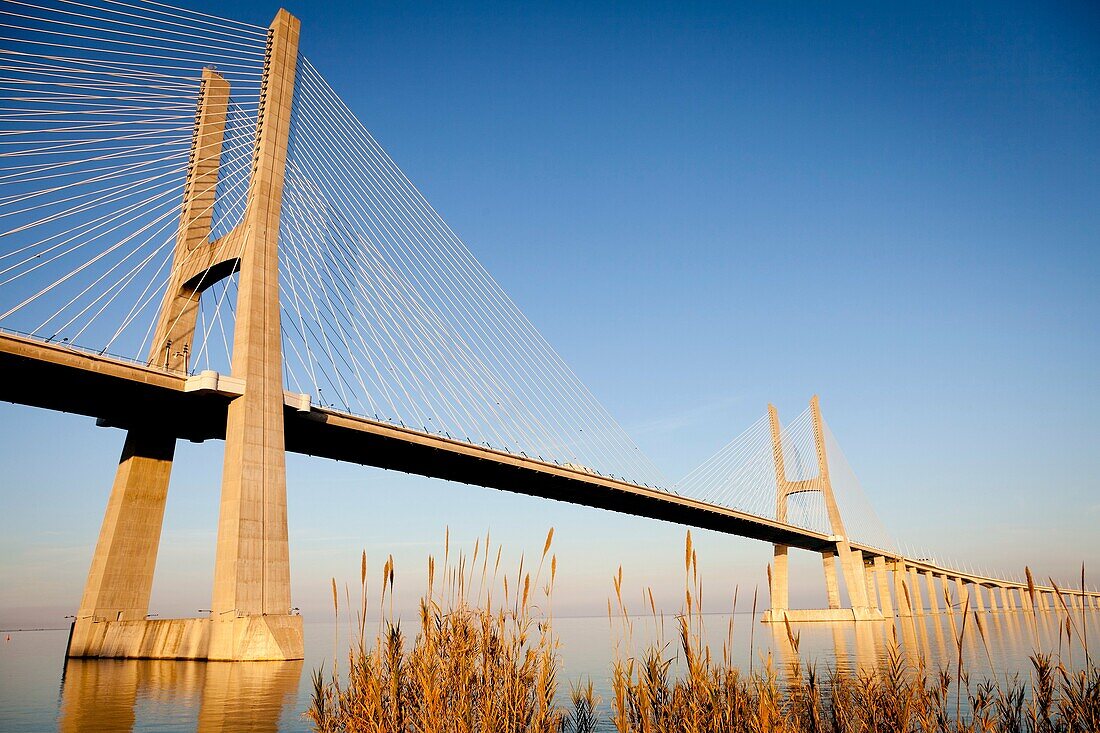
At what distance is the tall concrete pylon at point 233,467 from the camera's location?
22.2 m

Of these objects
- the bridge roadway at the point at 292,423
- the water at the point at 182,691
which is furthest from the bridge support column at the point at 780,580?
the water at the point at 182,691

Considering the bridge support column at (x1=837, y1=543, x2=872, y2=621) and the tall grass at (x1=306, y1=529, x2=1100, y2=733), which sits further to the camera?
the bridge support column at (x1=837, y1=543, x2=872, y2=621)

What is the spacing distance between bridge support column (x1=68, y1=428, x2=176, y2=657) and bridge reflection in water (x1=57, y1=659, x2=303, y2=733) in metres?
1.81

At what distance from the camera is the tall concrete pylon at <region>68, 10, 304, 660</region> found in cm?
2220

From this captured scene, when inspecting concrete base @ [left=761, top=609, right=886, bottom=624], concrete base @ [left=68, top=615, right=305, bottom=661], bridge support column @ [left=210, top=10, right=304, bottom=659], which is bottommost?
concrete base @ [left=761, top=609, right=886, bottom=624]

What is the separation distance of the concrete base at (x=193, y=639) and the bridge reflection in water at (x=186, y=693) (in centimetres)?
32

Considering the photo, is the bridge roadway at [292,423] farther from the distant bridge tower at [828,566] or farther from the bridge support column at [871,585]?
the bridge support column at [871,585]

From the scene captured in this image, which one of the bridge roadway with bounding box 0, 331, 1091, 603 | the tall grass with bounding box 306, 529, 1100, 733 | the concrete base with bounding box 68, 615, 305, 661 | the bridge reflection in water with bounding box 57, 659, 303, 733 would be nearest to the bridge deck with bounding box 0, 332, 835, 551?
the bridge roadway with bounding box 0, 331, 1091, 603

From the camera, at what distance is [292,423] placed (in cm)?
2764

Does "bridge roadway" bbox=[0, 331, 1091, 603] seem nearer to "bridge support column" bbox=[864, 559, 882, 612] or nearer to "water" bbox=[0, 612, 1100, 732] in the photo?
"water" bbox=[0, 612, 1100, 732]

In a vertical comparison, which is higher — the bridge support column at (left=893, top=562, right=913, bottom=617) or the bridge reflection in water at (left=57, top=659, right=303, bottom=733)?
the bridge support column at (left=893, top=562, right=913, bottom=617)

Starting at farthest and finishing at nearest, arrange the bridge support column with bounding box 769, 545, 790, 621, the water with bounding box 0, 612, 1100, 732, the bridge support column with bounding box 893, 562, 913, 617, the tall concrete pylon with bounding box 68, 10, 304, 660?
the bridge support column with bounding box 769, 545, 790, 621, the tall concrete pylon with bounding box 68, 10, 304, 660, the water with bounding box 0, 612, 1100, 732, the bridge support column with bounding box 893, 562, 913, 617

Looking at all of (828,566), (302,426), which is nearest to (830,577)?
(828,566)

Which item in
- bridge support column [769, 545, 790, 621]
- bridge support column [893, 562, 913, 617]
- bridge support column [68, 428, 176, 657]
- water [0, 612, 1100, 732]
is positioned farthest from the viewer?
bridge support column [769, 545, 790, 621]
